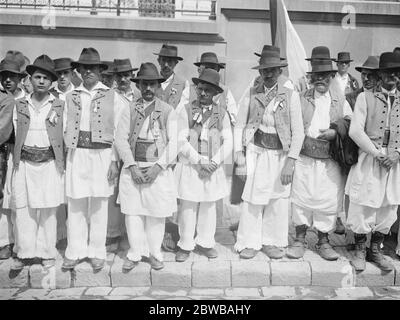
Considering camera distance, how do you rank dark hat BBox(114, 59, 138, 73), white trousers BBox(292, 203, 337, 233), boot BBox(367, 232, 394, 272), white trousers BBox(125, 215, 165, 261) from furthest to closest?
dark hat BBox(114, 59, 138, 73)
white trousers BBox(292, 203, 337, 233)
boot BBox(367, 232, 394, 272)
white trousers BBox(125, 215, 165, 261)

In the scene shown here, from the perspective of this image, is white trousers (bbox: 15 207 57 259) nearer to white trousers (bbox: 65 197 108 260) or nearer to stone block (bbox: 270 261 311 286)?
white trousers (bbox: 65 197 108 260)

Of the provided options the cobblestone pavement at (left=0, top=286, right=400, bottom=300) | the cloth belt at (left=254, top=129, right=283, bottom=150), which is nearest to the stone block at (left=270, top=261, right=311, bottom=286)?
the cobblestone pavement at (left=0, top=286, right=400, bottom=300)

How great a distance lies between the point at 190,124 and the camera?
510 centimetres

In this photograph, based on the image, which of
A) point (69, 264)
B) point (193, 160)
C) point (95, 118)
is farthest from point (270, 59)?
point (69, 264)

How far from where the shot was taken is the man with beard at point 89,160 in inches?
192

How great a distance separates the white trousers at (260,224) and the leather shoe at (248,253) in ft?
0.13

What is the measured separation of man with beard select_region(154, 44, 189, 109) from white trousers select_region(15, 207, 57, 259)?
213cm


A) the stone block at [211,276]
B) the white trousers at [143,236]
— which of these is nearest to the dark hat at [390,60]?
the stone block at [211,276]

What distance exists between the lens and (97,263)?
4.92m

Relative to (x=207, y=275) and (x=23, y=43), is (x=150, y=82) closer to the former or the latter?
(x=207, y=275)

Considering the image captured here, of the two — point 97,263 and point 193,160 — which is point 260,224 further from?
point 97,263

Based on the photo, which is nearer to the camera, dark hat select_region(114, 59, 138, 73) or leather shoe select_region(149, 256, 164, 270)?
leather shoe select_region(149, 256, 164, 270)

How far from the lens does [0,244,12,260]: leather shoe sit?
5.13 meters

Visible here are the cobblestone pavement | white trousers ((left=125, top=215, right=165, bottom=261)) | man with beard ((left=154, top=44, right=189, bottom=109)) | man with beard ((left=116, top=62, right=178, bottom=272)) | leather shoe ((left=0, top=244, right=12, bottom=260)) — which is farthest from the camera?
man with beard ((left=154, top=44, right=189, bottom=109))
